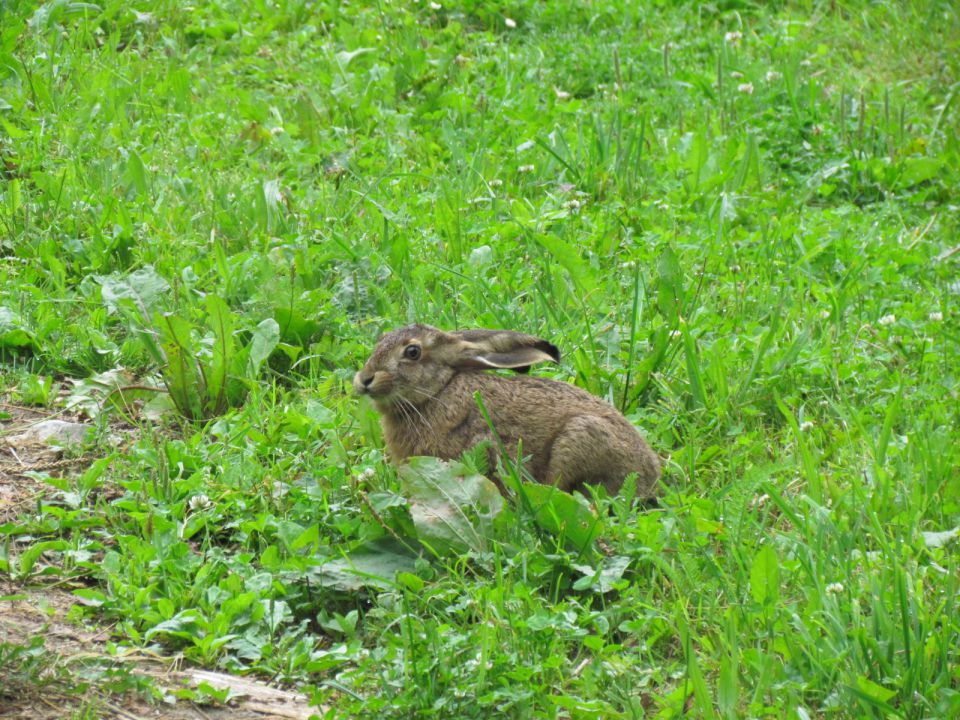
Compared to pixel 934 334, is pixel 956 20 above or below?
above

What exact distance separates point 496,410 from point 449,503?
562 mm

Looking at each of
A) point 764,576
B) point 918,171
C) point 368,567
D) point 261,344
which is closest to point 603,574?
point 764,576

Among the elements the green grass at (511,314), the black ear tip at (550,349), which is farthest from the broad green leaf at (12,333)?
the black ear tip at (550,349)

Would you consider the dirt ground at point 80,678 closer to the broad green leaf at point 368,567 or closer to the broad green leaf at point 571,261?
the broad green leaf at point 368,567

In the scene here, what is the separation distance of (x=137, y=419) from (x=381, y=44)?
4198 mm

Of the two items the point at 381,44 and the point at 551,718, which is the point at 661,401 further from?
the point at 381,44

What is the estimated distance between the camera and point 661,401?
5.41 meters

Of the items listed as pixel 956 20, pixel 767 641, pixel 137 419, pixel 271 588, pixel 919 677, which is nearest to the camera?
pixel 919 677

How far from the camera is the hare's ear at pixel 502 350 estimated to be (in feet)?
15.9

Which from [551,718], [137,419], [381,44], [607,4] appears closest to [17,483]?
[137,419]

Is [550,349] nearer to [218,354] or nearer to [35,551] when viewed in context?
[218,354]

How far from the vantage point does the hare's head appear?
476 centimetres

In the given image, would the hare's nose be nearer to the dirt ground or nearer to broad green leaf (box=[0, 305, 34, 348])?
the dirt ground

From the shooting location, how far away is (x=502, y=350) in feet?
16.0
